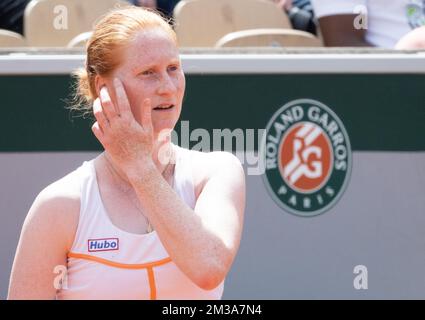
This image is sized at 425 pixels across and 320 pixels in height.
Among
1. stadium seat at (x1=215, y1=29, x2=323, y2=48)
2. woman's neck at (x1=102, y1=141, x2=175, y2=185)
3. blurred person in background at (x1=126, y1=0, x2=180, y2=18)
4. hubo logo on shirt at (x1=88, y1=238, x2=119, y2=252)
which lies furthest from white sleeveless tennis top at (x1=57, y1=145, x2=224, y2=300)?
blurred person in background at (x1=126, y1=0, x2=180, y2=18)

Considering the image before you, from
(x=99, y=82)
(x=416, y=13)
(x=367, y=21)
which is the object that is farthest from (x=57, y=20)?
(x=99, y=82)

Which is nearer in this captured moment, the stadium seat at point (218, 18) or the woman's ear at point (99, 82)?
the woman's ear at point (99, 82)

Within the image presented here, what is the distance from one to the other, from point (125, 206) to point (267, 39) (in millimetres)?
2271

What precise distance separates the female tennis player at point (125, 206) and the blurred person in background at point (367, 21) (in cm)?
252

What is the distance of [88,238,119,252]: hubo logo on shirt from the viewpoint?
2027 mm

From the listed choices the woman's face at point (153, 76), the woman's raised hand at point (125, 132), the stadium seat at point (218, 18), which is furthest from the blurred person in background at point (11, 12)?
the woman's raised hand at point (125, 132)

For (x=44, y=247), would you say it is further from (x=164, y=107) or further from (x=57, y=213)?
(x=164, y=107)

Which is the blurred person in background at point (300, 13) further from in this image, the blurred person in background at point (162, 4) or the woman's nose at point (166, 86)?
the woman's nose at point (166, 86)

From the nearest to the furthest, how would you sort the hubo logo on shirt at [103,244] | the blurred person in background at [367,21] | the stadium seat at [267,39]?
the hubo logo on shirt at [103,244] < the stadium seat at [267,39] < the blurred person in background at [367,21]

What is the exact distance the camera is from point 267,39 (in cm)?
425

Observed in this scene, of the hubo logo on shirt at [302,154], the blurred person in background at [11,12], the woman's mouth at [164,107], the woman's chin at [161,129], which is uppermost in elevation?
the blurred person in background at [11,12]

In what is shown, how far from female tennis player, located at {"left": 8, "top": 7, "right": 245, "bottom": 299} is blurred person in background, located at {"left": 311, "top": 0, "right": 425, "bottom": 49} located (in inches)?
99.2

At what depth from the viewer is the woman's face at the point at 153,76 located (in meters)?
2.04
